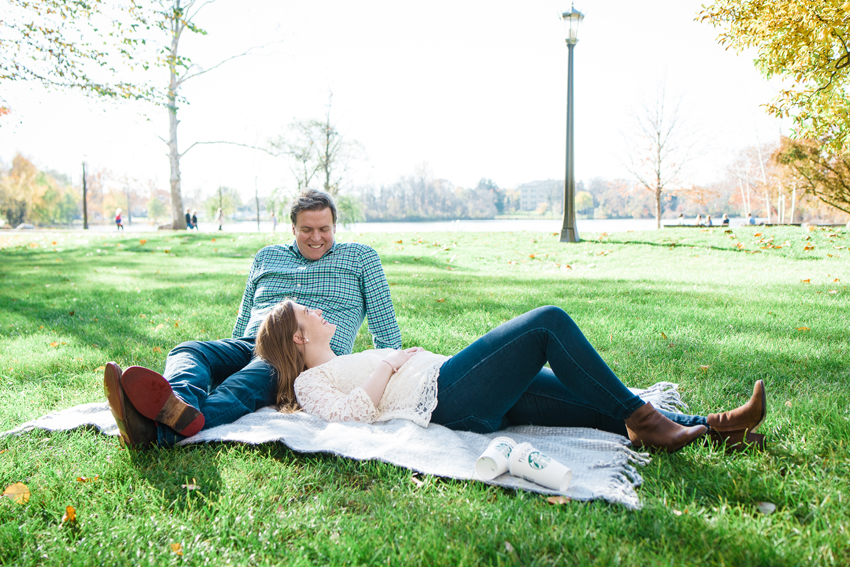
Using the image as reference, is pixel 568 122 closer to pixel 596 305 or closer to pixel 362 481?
pixel 596 305

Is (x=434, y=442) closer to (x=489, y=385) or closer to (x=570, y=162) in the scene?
(x=489, y=385)

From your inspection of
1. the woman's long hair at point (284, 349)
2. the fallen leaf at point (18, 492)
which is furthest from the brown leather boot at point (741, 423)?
the fallen leaf at point (18, 492)

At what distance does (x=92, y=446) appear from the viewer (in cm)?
262

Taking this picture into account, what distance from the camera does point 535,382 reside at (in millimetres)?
2713

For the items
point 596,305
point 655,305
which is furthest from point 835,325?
point 596,305

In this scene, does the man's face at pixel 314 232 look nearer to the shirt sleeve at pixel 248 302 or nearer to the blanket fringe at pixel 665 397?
the shirt sleeve at pixel 248 302

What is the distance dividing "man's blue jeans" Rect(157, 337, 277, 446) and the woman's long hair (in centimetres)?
16

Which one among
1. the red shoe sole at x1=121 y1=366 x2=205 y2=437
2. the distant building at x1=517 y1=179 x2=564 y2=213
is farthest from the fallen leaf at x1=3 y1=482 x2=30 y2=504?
the distant building at x1=517 y1=179 x2=564 y2=213

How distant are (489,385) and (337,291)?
1.58 meters

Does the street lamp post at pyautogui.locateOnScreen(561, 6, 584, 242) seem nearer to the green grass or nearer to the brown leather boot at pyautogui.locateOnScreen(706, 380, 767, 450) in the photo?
the green grass

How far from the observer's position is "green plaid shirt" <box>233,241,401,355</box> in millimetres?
3650

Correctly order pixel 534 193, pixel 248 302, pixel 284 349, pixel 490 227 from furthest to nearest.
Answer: pixel 534 193 < pixel 490 227 < pixel 248 302 < pixel 284 349

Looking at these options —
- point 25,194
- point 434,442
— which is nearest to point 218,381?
point 434,442

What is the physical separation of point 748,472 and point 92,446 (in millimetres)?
3027
